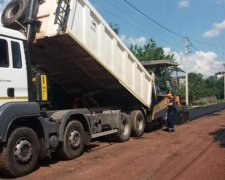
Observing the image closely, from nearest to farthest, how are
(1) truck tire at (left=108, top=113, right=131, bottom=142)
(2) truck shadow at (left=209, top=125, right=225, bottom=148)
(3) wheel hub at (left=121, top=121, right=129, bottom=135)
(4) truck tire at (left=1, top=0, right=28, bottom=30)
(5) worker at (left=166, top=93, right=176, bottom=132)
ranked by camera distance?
1. (4) truck tire at (left=1, top=0, right=28, bottom=30)
2. (2) truck shadow at (left=209, top=125, right=225, bottom=148)
3. (1) truck tire at (left=108, top=113, right=131, bottom=142)
4. (3) wheel hub at (left=121, top=121, right=129, bottom=135)
5. (5) worker at (left=166, top=93, right=176, bottom=132)

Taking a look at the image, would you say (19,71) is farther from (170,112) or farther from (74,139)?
(170,112)

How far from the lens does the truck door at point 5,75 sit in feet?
20.6

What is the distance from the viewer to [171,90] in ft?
47.6

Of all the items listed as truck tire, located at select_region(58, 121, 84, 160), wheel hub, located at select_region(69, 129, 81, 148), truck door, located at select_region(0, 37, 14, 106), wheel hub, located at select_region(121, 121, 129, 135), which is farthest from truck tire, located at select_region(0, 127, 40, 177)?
wheel hub, located at select_region(121, 121, 129, 135)

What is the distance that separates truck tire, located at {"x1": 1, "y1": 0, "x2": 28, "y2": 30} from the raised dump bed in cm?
46

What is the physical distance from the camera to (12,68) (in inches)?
256

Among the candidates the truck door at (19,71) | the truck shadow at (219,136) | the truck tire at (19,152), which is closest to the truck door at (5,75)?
the truck door at (19,71)

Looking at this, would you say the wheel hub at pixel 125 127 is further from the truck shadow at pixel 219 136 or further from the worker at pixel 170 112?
the truck shadow at pixel 219 136

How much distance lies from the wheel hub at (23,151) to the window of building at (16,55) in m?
1.42

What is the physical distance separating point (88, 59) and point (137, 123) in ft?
11.8

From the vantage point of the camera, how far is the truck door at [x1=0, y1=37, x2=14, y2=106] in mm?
6281

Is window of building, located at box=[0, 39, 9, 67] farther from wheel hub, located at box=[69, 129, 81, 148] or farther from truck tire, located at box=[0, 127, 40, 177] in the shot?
wheel hub, located at box=[69, 129, 81, 148]

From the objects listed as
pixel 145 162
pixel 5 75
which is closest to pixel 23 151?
pixel 5 75

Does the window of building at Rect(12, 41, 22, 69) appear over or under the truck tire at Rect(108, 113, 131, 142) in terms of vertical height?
over
